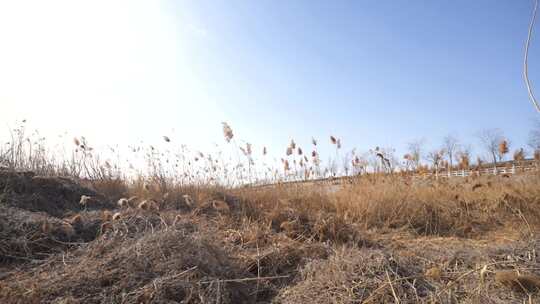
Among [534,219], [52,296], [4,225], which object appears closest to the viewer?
[52,296]

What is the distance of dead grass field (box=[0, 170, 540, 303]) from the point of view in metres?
1.42

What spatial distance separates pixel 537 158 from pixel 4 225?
7.92 m

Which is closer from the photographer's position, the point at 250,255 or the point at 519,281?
the point at 519,281

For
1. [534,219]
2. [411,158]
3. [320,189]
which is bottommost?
[534,219]

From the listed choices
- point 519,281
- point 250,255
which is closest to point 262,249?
point 250,255

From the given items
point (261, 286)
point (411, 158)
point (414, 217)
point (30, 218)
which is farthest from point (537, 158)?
point (30, 218)

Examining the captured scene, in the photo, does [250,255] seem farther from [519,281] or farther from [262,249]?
[519,281]

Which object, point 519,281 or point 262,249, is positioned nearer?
point 519,281

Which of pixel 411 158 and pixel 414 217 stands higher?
pixel 411 158

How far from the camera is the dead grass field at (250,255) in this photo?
1.42 meters

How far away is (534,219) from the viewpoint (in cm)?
339

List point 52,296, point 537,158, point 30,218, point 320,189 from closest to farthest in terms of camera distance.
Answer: point 52,296 → point 30,218 → point 320,189 → point 537,158

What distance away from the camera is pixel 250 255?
2119 millimetres

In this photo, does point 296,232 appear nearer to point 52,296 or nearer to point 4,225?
point 52,296
